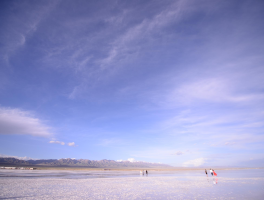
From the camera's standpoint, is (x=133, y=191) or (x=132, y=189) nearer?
(x=133, y=191)

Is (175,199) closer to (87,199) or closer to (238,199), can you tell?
(238,199)

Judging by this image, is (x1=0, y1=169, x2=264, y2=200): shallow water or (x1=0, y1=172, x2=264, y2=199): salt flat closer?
(x1=0, y1=172, x2=264, y2=199): salt flat

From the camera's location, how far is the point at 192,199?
535 inches

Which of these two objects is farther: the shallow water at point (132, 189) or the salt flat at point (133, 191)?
the shallow water at point (132, 189)

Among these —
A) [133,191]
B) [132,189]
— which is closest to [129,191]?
[133,191]

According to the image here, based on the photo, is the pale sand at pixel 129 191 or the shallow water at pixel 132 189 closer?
the pale sand at pixel 129 191

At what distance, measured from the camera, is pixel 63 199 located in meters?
13.8

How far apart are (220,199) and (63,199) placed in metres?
13.9

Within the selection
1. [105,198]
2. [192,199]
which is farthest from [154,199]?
[105,198]

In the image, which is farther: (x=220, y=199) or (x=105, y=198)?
(x=105, y=198)

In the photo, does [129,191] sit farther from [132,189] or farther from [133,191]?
[132,189]

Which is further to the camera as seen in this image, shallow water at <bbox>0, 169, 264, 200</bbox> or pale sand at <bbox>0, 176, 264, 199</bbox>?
shallow water at <bbox>0, 169, 264, 200</bbox>

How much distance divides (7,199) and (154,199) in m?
13.0

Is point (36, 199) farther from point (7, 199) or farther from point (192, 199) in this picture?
point (192, 199)
